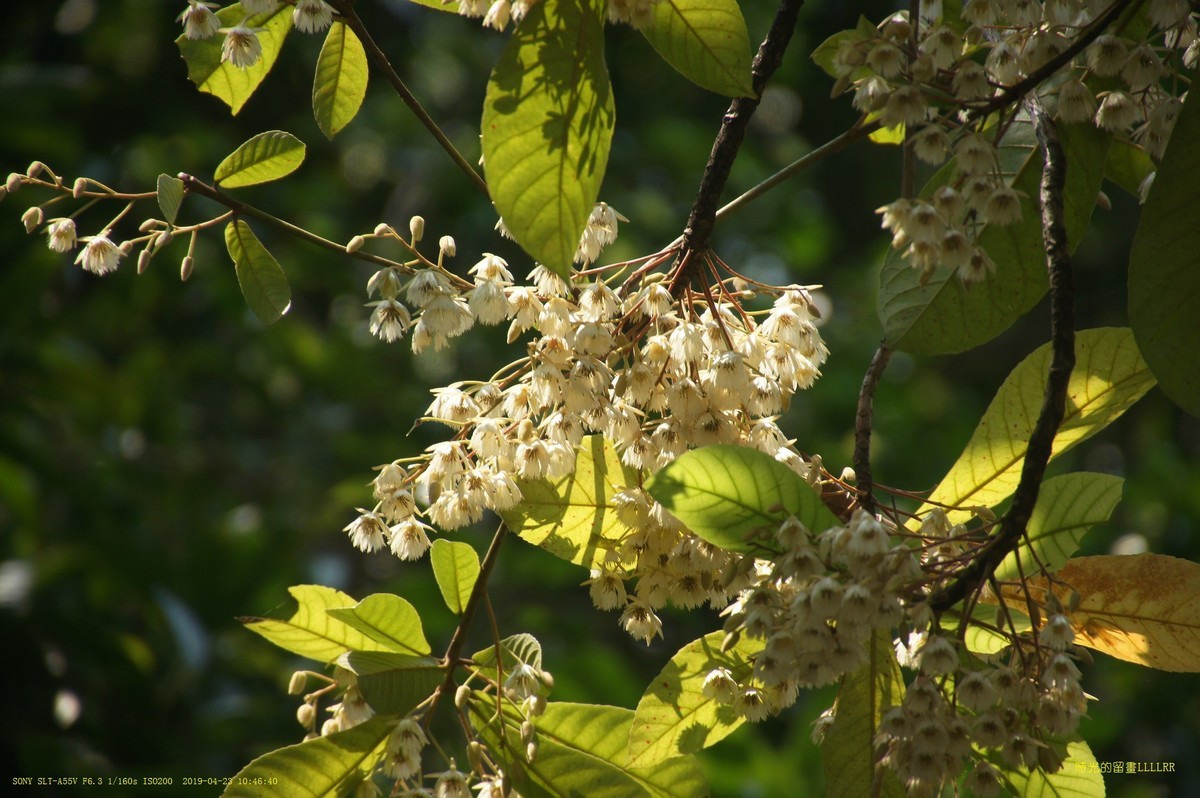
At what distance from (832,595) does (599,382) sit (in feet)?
1.18

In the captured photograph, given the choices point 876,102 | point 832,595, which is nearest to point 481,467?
point 832,595

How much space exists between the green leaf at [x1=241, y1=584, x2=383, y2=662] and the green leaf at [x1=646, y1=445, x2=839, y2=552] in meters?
0.53

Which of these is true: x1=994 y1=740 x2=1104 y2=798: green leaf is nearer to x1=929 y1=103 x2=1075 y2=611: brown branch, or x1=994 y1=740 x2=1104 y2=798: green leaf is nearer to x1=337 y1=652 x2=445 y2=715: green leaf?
x1=929 y1=103 x2=1075 y2=611: brown branch

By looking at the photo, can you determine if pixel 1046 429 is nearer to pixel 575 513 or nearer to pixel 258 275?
pixel 575 513

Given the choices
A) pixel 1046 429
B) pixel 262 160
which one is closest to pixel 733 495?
pixel 1046 429

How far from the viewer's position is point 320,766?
1.20 meters

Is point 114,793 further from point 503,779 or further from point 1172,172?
point 1172,172

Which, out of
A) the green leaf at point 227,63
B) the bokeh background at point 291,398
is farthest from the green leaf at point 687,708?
the bokeh background at point 291,398

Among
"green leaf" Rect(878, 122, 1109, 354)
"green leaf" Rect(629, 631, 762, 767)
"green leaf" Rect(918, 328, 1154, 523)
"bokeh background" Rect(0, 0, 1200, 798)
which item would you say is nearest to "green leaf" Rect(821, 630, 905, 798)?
"green leaf" Rect(629, 631, 762, 767)

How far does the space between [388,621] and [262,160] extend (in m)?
0.57

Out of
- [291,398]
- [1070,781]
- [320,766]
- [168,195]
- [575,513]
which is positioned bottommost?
[291,398]

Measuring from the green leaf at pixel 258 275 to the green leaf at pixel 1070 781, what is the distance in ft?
3.23

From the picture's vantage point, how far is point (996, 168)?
A: 0.98 meters

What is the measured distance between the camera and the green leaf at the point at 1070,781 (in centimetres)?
121
